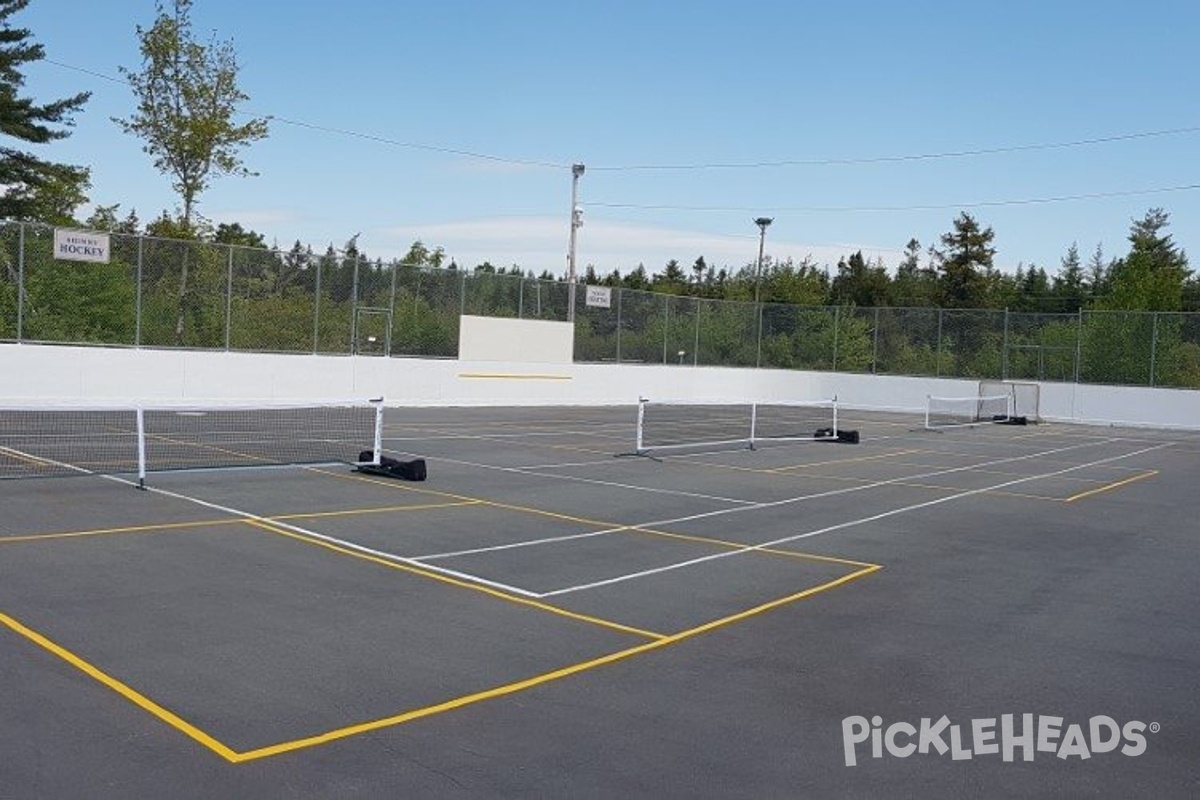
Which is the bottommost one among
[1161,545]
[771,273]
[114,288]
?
[1161,545]

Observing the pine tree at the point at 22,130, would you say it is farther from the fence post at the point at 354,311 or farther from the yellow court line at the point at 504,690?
the yellow court line at the point at 504,690

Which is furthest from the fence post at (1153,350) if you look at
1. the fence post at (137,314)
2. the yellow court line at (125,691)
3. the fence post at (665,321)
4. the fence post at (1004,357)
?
the yellow court line at (125,691)

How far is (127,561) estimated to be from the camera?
33.6 feet

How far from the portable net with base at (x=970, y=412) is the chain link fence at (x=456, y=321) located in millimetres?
2033

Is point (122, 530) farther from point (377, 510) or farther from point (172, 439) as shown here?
point (172, 439)

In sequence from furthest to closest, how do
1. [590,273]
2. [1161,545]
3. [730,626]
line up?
[590,273] → [1161,545] → [730,626]

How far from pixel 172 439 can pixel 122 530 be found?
30.3ft

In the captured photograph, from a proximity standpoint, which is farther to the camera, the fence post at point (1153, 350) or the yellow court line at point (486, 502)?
the fence post at point (1153, 350)

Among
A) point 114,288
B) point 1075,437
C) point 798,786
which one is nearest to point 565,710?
point 798,786

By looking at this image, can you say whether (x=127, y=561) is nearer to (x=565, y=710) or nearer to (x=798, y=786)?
(x=565, y=710)

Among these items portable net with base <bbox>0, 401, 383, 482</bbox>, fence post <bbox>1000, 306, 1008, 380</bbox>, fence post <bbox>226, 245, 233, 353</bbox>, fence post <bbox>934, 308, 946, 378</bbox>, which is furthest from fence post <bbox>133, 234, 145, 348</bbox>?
fence post <bbox>1000, 306, 1008, 380</bbox>

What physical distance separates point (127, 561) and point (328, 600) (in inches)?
92.5

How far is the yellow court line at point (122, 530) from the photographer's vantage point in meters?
11.0

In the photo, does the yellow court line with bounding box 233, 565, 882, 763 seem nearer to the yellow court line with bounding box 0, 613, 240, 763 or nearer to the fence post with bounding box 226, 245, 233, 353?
the yellow court line with bounding box 0, 613, 240, 763
